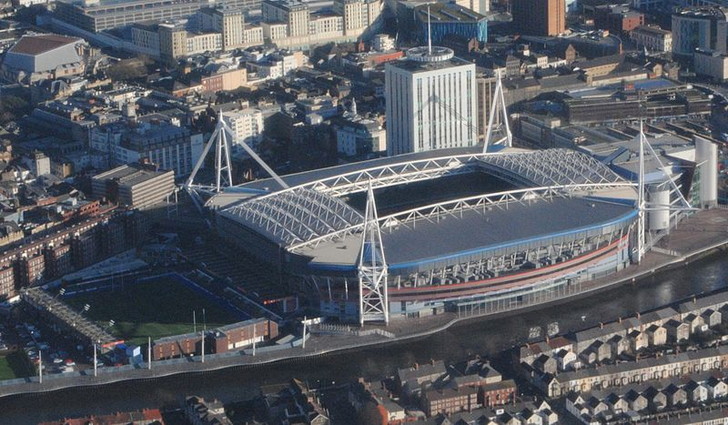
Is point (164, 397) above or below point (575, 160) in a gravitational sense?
below

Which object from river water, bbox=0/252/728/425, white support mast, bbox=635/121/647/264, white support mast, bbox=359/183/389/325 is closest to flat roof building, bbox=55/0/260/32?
white support mast, bbox=635/121/647/264

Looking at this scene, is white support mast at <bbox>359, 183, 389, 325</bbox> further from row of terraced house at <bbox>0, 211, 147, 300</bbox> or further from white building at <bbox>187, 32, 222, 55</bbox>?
white building at <bbox>187, 32, 222, 55</bbox>

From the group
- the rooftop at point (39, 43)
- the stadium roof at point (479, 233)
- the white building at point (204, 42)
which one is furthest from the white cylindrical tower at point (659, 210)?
the rooftop at point (39, 43)

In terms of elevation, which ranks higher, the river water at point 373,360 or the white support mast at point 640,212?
the white support mast at point 640,212

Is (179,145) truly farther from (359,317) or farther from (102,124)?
(359,317)

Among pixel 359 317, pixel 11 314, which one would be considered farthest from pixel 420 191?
pixel 11 314

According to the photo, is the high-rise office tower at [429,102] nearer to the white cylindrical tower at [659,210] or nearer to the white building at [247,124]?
the white building at [247,124]
